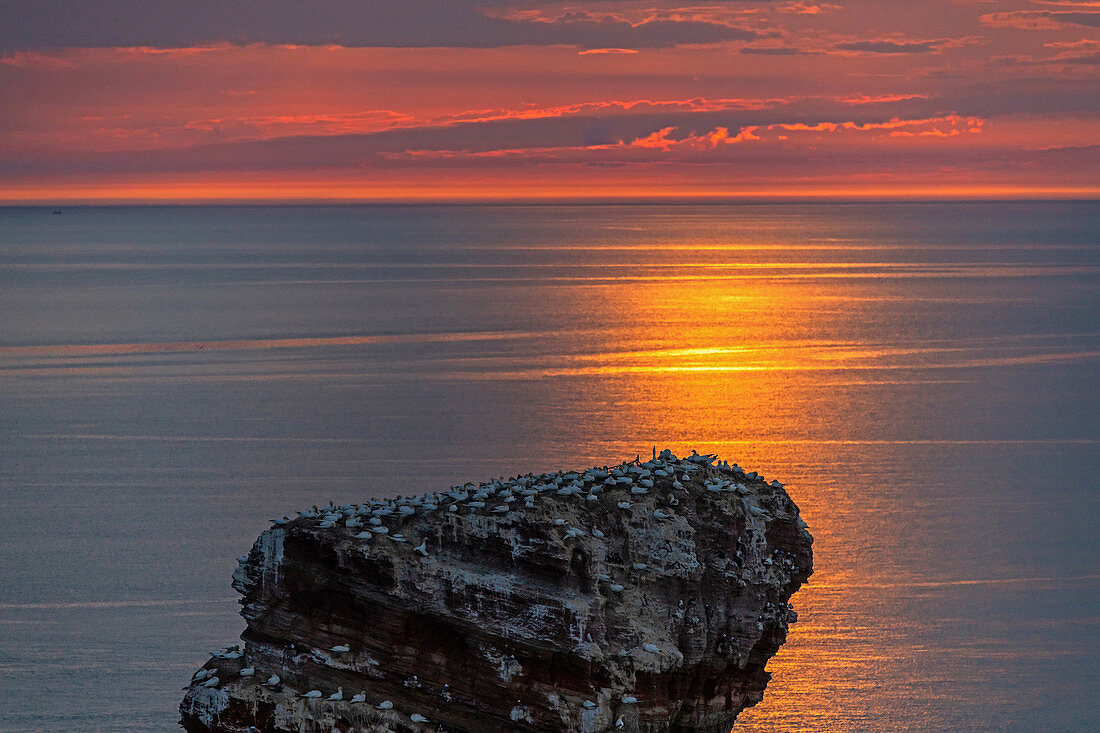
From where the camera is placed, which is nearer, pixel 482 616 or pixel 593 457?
pixel 482 616

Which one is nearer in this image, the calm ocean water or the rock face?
the rock face

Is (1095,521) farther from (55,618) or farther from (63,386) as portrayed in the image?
(63,386)

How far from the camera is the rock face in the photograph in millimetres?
25500

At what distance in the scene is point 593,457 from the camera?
251ft

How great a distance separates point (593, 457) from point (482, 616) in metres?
50.9

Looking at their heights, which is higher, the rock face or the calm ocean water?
the rock face

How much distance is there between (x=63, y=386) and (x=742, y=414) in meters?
53.5

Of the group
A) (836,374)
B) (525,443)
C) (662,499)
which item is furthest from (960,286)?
(662,499)

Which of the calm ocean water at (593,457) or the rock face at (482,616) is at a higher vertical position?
the rock face at (482,616)

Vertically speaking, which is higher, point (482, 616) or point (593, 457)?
point (482, 616)

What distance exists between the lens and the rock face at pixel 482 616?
25500 millimetres

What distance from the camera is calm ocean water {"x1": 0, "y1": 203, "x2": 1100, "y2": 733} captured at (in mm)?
49219

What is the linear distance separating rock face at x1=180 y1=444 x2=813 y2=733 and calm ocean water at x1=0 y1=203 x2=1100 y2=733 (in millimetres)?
19694

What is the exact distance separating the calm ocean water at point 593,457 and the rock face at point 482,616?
19.7 meters
